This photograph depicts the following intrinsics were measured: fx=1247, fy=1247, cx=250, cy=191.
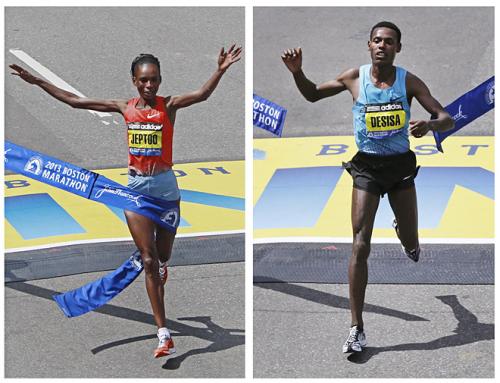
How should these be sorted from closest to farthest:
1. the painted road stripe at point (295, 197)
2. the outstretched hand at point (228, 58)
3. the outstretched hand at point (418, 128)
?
the outstretched hand at point (418, 128) → the outstretched hand at point (228, 58) → the painted road stripe at point (295, 197)

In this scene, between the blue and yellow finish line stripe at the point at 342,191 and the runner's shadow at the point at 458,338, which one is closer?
the runner's shadow at the point at 458,338

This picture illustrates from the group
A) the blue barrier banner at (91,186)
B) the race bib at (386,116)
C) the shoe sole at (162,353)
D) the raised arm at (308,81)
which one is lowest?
the shoe sole at (162,353)

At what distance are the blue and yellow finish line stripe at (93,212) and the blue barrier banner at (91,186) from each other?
1.90m

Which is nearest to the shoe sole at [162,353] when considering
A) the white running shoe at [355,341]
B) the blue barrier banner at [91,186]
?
the blue barrier banner at [91,186]

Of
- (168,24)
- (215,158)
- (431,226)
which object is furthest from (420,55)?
(431,226)

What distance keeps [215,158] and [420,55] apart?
4764mm

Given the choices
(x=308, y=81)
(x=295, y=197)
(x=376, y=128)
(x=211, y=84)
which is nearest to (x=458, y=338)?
(x=376, y=128)

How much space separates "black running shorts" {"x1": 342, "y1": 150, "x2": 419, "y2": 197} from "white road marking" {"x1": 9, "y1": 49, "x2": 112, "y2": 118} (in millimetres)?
6820

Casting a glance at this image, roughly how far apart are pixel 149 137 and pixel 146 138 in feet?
0.07

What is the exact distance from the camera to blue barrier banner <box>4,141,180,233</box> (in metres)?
8.24

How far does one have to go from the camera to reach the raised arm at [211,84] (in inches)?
306

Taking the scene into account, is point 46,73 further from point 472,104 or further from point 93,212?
point 472,104

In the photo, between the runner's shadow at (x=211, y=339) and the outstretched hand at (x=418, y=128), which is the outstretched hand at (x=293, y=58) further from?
the runner's shadow at (x=211, y=339)

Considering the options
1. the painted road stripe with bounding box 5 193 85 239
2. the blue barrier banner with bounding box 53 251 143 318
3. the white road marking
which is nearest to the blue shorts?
the blue barrier banner with bounding box 53 251 143 318
